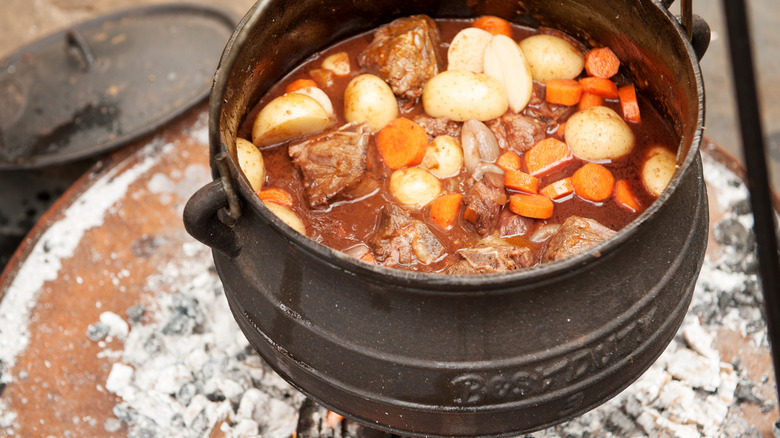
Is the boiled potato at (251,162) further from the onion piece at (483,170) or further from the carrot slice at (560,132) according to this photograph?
the carrot slice at (560,132)

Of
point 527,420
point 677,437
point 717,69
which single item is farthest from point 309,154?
point 717,69

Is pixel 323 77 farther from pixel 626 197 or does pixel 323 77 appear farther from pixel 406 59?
pixel 626 197

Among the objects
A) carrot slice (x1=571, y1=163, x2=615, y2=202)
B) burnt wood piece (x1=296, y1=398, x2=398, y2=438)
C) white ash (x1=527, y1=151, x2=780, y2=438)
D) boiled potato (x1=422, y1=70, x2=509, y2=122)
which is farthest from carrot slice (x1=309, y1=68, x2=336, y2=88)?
white ash (x1=527, y1=151, x2=780, y2=438)

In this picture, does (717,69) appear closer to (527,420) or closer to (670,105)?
(670,105)

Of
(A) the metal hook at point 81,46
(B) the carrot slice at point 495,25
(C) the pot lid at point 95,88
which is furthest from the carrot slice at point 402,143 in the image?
(A) the metal hook at point 81,46

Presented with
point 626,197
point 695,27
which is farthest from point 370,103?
point 695,27

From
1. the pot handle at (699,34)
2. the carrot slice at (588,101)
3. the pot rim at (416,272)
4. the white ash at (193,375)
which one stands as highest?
the pot handle at (699,34)
